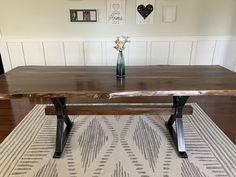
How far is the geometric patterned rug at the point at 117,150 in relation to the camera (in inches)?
64.6

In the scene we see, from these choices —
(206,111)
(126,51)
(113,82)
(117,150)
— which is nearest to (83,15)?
(126,51)

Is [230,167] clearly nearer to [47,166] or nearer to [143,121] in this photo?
[143,121]

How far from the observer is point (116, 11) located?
291 cm

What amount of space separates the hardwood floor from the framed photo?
1153 mm

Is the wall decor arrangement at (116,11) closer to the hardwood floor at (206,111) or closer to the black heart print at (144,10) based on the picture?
the black heart print at (144,10)

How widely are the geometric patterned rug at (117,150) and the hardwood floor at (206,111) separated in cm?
10

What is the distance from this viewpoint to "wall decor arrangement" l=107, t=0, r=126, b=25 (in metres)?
2.87

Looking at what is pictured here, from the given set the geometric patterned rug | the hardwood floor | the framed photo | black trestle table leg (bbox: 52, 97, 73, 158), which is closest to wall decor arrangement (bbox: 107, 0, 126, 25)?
the framed photo

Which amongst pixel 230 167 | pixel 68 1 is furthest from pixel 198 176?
pixel 68 1

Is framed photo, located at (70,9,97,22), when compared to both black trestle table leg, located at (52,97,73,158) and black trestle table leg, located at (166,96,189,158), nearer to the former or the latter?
black trestle table leg, located at (52,97,73,158)

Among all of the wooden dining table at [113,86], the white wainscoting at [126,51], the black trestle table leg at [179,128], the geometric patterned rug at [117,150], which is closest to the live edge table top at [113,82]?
the wooden dining table at [113,86]

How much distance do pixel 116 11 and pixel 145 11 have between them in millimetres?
408

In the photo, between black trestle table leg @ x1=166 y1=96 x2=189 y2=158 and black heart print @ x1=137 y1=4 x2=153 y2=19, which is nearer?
black trestle table leg @ x1=166 y1=96 x2=189 y2=158

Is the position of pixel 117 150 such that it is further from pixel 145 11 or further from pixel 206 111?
pixel 145 11
